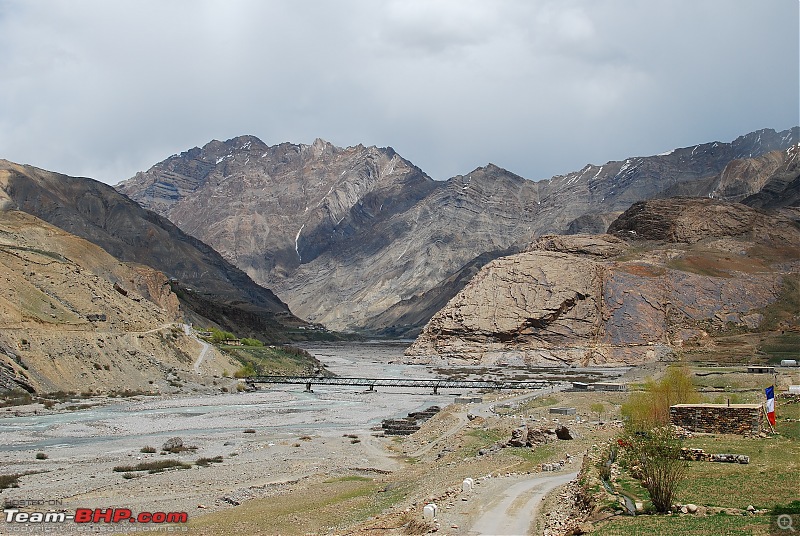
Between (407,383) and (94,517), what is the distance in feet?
255

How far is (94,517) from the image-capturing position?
26312 mm

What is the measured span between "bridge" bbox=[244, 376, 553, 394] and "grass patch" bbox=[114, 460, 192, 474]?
5347 centimetres

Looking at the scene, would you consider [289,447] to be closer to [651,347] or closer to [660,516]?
[660,516]

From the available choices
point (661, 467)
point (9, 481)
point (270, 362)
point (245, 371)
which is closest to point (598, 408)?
Result: point (661, 467)

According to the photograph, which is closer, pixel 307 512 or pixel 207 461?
pixel 307 512

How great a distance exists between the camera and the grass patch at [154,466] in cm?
3769

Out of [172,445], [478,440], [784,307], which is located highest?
[784,307]

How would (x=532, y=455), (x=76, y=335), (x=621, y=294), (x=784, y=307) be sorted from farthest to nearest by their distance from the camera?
(x=621, y=294) → (x=784, y=307) → (x=76, y=335) → (x=532, y=455)

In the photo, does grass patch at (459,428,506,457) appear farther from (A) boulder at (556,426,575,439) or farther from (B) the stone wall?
(B) the stone wall

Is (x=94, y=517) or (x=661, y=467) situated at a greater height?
(x=661, y=467)

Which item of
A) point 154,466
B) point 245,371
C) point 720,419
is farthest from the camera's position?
point 245,371

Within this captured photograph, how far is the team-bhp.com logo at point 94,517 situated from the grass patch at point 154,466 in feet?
34.3

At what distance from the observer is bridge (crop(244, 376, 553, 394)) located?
3652 inches

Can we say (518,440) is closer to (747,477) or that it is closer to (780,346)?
(747,477)
